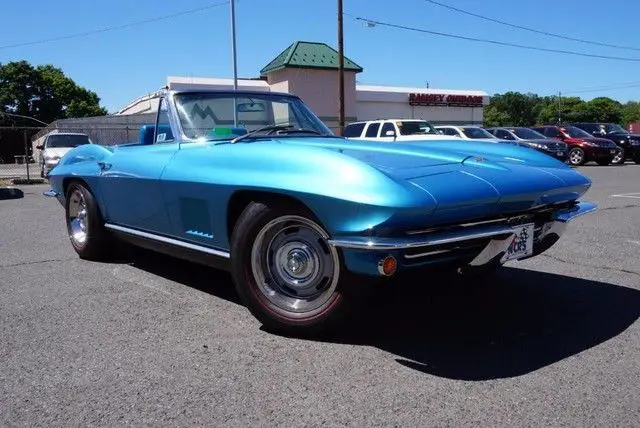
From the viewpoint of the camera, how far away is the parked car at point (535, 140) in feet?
68.7

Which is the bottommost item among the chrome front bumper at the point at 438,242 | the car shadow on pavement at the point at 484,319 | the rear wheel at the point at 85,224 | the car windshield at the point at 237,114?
the car shadow on pavement at the point at 484,319

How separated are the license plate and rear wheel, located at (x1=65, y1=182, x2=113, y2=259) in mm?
3483

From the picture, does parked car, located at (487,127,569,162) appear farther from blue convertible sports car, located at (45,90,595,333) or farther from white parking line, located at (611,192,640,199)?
blue convertible sports car, located at (45,90,595,333)

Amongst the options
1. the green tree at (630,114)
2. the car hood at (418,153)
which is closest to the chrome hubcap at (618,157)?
the car hood at (418,153)

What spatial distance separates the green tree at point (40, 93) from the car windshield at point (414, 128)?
6086 cm

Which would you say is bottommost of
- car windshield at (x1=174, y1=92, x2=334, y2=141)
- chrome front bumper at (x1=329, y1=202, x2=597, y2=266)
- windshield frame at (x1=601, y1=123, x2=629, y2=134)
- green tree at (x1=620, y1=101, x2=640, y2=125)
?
chrome front bumper at (x1=329, y1=202, x2=597, y2=266)

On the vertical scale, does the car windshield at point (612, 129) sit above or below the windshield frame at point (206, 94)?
below

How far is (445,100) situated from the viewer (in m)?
37.0

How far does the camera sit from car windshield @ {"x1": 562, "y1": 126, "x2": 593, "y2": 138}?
23.4 meters

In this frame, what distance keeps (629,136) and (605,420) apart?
2497 centimetres

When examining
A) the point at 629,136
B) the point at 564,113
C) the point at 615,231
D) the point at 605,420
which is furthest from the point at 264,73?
the point at 564,113

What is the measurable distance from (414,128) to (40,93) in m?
63.5

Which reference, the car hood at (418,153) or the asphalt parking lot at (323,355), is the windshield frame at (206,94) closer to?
the car hood at (418,153)

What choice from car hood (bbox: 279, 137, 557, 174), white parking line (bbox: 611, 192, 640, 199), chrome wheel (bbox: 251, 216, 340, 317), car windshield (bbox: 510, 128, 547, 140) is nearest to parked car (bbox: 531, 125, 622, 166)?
car windshield (bbox: 510, 128, 547, 140)
